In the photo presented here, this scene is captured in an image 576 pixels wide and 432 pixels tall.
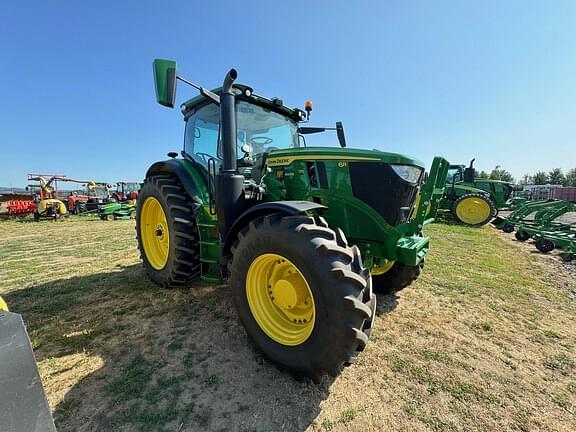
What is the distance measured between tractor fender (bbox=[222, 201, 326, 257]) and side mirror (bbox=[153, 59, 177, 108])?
118 centimetres

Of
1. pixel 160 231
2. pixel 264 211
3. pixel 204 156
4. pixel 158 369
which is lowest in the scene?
pixel 158 369

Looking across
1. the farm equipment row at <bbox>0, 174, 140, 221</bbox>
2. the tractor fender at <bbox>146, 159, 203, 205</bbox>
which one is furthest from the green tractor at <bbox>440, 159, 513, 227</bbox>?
the farm equipment row at <bbox>0, 174, 140, 221</bbox>

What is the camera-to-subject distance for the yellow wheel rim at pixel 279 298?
2.26m

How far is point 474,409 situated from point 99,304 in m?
3.88

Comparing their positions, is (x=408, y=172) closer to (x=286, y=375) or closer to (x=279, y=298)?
(x=279, y=298)

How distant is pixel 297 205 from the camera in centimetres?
230

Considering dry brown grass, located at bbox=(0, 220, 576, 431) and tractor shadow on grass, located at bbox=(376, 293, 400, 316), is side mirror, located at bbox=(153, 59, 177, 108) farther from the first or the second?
tractor shadow on grass, located at bbox=(376, 293, 400, 316)

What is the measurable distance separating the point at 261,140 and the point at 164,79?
1501 millimetres

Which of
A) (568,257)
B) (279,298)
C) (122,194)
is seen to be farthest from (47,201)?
(568,257)

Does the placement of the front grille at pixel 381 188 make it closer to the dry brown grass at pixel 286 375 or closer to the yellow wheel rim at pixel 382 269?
the yellow wheel rim at pixel 382 269

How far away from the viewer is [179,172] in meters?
3.75

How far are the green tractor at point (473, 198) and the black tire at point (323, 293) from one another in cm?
984

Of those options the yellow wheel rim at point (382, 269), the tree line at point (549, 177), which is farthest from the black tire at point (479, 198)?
the tree line at point (549, 177)

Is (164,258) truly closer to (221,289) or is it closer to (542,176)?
(221,289)
